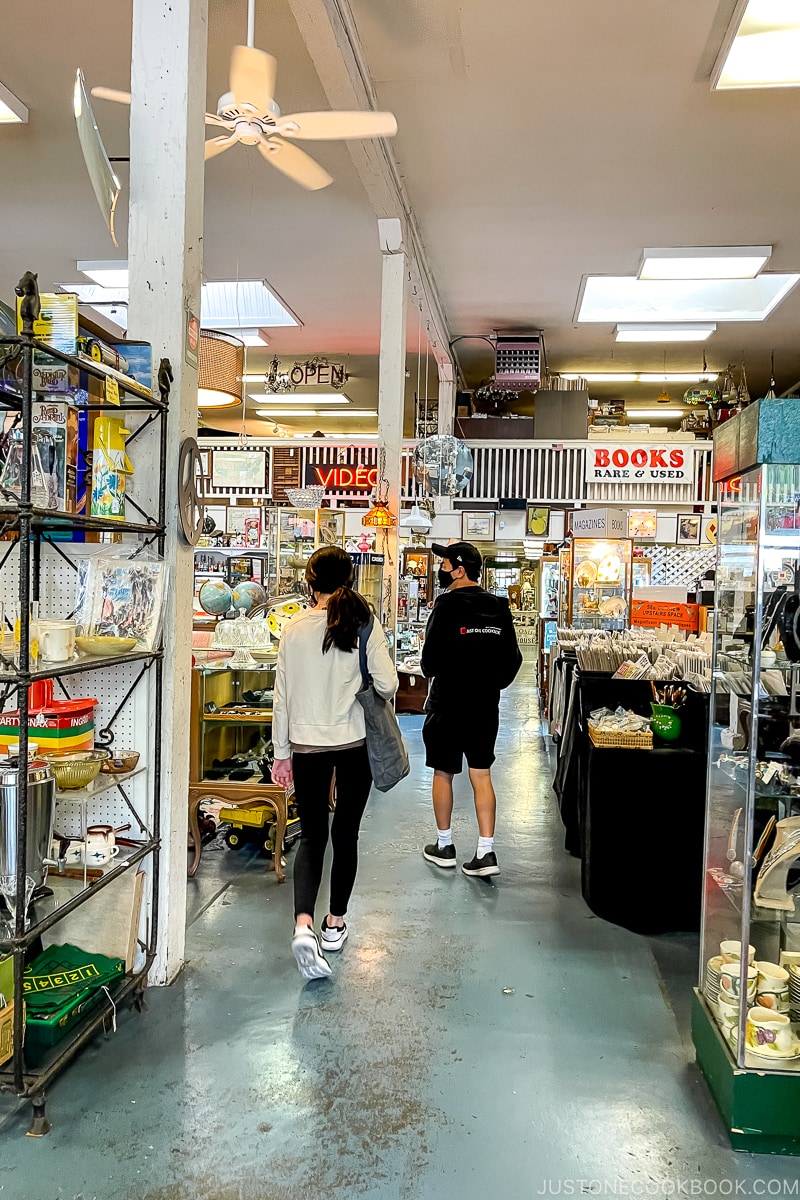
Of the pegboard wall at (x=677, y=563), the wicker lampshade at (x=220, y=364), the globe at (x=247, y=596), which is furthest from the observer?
the pegboard wall at (x=677, y=563)

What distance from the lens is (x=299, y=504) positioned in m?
8.28

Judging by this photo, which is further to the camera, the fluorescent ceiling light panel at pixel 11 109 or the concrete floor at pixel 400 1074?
the fluorescent ceiling light panel at pixel 11 109

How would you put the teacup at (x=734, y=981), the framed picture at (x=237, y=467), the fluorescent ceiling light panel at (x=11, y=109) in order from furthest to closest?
the framed picture at (x=237, y=467) → the fluorescent ceiling light panel at (x=11, y=109) → the teacup at (x=734, y=981)

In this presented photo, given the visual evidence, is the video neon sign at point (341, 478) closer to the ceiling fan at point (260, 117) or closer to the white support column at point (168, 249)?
the ceiling fan at point (260, 117)

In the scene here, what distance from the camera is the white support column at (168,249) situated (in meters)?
3.32

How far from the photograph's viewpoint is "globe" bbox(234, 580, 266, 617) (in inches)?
234

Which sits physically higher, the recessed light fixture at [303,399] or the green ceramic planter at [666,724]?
the recessed light fixture at [303,399]

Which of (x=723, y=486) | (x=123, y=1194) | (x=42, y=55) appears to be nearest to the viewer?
(x=123, y=1194)

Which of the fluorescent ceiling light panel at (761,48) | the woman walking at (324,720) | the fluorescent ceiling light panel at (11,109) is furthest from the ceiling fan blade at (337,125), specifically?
the fluorescent ceiling light panel at (11,109)

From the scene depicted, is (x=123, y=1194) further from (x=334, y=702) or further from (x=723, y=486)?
(x=723, y=486)

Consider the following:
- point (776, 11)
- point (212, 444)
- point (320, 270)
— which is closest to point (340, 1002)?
point (776, 11)

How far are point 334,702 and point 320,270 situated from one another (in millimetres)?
6435

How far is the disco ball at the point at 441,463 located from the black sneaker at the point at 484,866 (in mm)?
4852

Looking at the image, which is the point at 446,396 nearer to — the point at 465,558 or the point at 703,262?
the point at 703,262
